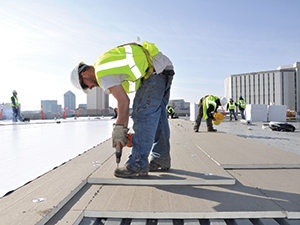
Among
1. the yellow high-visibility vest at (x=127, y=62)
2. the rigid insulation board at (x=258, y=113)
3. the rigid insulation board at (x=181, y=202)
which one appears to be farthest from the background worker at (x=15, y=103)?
the rigid insulation board at (x=258, y=113)

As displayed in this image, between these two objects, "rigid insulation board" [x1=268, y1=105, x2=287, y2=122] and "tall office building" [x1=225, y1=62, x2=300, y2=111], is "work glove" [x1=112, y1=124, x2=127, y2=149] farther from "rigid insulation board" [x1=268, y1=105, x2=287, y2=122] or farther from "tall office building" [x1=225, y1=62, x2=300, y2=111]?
"tall office building" [x1=225, y1=62, x2=300, y2=111]

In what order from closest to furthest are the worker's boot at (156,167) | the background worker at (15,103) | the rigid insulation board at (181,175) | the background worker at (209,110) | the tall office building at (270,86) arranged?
the rigid insulation board at (181,175) < the worker's boot at (156,167) < the background worker at (209,110) < the background worker at (15,103) < the tall office building at (270,86)

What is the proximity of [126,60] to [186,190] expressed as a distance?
42.9 inches

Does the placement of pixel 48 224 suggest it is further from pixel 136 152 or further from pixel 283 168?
pixel 283 168

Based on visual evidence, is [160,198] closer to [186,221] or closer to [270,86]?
[186,221]

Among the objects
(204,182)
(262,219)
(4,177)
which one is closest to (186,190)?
(204,182)

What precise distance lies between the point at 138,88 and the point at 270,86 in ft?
215

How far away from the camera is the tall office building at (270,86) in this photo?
2117 inches

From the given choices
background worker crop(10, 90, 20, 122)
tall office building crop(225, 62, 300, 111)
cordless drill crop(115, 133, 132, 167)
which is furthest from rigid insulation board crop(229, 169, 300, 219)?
tall office building crop(225, 62, 300, 111)

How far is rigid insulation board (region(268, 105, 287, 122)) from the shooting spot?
12.6 meters

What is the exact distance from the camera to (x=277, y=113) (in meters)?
12.6

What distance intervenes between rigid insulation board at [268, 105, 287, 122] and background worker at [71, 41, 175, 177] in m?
13.0

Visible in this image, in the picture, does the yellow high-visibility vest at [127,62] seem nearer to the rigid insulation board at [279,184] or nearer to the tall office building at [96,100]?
the rigid insulation board at [279,184]

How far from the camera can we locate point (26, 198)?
1.23 metres
